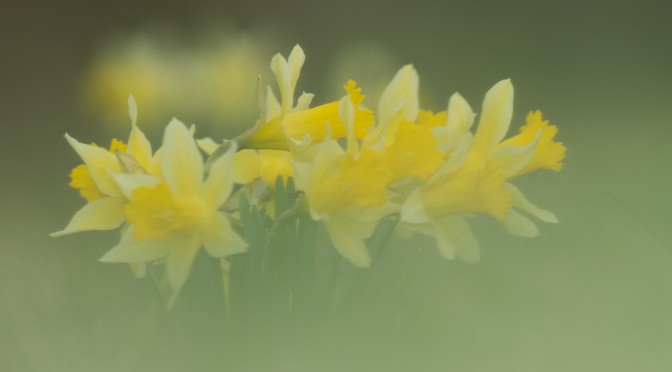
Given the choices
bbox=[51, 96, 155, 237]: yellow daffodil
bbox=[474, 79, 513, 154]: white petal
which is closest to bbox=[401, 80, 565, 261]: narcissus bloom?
bbox=[474, 79, 513, 154]: white petal

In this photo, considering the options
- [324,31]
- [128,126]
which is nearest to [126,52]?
[128,126]

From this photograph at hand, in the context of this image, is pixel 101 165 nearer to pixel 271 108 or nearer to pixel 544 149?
pixel 271 108

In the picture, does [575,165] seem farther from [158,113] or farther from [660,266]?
[158,113]

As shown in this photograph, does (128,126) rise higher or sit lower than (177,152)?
lower

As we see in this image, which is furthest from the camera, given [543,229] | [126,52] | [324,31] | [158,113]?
[324,31]

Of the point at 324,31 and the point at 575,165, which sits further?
the point at 324,31

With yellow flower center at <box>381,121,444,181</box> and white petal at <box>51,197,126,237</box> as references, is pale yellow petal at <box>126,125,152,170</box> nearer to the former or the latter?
white petal at <box>51,197,126,237</box>

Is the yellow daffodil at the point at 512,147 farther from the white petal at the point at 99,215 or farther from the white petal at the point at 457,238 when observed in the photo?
the white petal at the point at 99,215
